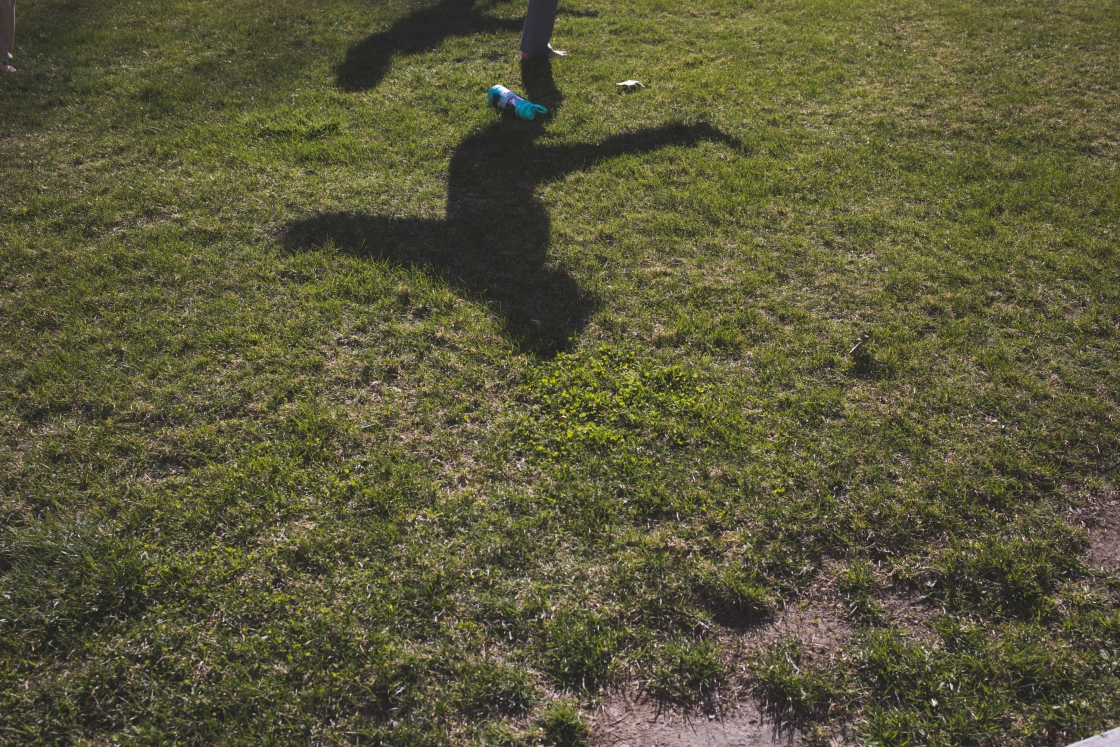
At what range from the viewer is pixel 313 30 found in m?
8.22

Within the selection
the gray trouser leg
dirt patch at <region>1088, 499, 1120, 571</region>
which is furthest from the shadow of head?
dirt patch at <region>1088, 499, 1120, 571</region>

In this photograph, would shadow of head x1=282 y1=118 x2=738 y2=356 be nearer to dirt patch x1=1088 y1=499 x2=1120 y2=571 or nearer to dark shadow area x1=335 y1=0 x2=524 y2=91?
dark shadow area x1=335 y1=0 x2=524 y2=91

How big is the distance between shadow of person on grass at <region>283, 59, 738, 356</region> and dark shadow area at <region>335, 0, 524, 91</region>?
1.91 metres

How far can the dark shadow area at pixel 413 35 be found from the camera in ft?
23.6

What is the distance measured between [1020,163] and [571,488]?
16.4ft

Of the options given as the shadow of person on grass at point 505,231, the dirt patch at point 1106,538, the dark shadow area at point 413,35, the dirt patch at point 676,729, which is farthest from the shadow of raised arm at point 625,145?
the dirt patch at point 676,729

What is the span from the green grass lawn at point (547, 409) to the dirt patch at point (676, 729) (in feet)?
0.21

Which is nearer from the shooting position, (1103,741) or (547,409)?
(1103,741)

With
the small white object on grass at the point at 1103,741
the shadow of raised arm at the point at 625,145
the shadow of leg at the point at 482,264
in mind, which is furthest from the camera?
the shadow of raised arm at the point at 625,145

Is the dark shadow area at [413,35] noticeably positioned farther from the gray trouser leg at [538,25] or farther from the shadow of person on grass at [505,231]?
the shadow of person on grass at [505,231]

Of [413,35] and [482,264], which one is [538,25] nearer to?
[413,35]

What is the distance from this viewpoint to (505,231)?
5.01m

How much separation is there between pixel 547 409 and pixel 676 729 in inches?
65.4

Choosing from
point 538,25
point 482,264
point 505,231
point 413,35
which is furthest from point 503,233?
point 413,35
